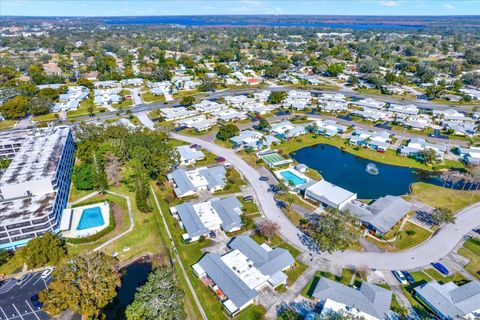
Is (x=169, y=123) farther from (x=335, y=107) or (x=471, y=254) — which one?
(x=471, y=254)

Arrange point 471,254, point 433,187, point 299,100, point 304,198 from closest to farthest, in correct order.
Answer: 1. point 471,254
2. point 304,198
3. point 433,187
4. point 299,100

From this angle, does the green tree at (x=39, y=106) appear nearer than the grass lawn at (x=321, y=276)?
No

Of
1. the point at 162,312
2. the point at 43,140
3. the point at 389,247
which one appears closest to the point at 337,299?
the point at 389,247

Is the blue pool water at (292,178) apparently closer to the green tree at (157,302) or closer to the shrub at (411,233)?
the shrub at (411,233)

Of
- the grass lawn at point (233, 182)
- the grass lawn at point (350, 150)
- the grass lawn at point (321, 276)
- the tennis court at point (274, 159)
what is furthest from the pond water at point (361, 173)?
the grass lawn at point (321, 276)

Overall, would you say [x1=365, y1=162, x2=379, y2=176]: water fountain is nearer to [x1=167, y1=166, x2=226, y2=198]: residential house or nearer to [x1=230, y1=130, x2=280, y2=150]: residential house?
[x1=230, y1=130, x2=280, y2=150]: residential house

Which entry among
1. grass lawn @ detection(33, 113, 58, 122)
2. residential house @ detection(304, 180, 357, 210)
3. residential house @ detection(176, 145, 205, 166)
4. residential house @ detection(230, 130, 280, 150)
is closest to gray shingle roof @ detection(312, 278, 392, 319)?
residential house @ detection(304, 180, 357, 210)
